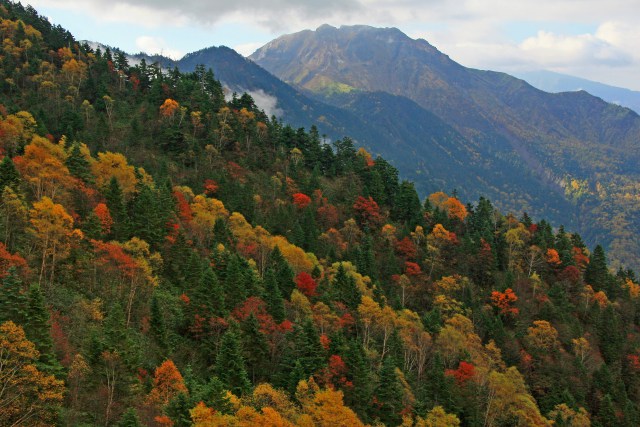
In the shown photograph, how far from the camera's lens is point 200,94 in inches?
5512

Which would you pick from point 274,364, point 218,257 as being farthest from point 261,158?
point 274,364

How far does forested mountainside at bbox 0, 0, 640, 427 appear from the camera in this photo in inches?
1716

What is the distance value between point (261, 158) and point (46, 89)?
52287mm

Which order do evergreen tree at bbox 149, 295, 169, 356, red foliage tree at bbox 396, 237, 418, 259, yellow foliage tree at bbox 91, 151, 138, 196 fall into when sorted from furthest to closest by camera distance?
1. red foliage tree at bbox 396, 237, 418, 259
2. yellow foliage tree at bbox 91, 151, 138, 196
3. evergreen tree at bbox 149, 295, 169, 356

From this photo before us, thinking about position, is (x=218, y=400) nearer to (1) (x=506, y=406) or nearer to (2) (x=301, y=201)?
(1) (x=506, y=406)

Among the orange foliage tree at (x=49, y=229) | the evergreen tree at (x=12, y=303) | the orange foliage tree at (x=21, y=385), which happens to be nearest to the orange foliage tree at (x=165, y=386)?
the orange foliage tree at (x=21, y=385)

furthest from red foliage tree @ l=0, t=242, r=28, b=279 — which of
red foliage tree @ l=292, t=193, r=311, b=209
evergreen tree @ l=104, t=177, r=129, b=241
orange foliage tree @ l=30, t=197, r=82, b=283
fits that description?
red foliage tree @ l=292, t=193, r=311, b=209

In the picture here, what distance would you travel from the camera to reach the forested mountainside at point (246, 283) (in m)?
43.6

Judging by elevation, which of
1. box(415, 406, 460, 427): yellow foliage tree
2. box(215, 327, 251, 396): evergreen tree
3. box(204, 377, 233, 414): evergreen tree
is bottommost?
box(415, 406, 460, 427): yellow foliage tree

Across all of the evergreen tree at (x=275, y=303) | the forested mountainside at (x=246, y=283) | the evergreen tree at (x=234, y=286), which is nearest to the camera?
the forested mountainside at (x=246, y=283)

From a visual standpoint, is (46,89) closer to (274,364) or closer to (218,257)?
(218,257)

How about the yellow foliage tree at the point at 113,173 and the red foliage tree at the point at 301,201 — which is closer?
the yellow foliage tree at the point at 113,173

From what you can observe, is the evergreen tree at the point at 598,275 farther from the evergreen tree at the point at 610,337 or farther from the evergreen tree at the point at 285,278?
the evergreen tree at the point at 285,278

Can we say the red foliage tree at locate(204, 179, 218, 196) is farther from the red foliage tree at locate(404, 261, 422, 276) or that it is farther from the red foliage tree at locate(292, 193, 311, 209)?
the red foliage tree at locate(404, 261, 422, 276)
